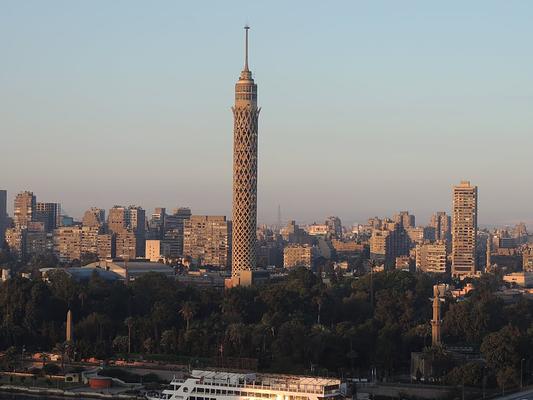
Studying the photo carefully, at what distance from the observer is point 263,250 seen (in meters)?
129

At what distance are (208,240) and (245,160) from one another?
42.1 m

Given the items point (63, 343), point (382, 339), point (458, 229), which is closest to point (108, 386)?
point (63, 343)

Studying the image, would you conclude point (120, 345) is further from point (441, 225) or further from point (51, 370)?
point (441, 225)

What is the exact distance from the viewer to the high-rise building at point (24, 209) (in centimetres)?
14275

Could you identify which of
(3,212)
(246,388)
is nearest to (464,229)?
(3,212)

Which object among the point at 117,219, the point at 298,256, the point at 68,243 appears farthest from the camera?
the point at 117,219

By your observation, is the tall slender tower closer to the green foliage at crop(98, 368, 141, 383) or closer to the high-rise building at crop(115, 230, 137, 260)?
the green foliage at crop(98, 368, 141, 383)

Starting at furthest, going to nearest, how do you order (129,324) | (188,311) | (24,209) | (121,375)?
(24,209) → (188,311) → (129,324) → (121,375)

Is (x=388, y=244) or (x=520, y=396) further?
(x=388, y=244)

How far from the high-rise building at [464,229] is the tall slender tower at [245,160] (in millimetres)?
34872

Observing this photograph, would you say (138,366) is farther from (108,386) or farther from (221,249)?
(221,249)

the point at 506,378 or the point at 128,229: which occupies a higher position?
the point at 128,229

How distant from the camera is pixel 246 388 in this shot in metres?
45.2

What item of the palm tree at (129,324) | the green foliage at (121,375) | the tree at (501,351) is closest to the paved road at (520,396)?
the tree at (501,351)
